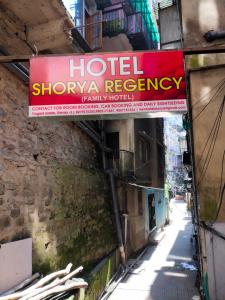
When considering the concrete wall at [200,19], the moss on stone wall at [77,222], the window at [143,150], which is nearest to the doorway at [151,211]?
the window at [143,150]

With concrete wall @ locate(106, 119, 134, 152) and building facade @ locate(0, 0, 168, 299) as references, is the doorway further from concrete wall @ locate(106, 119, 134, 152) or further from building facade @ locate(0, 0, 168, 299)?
concrete wall @ locate(106, 119, 134, 152)

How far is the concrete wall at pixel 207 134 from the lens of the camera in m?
6.40

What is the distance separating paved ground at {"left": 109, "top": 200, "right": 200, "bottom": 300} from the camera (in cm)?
902

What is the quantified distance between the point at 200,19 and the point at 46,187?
558 cm

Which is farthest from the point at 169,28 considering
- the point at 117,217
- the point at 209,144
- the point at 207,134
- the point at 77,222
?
the point at 117,217

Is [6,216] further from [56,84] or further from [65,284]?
[56,84]

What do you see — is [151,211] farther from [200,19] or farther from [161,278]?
[200,19]

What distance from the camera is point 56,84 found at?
436 cm

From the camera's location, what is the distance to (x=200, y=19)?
25.0 feet

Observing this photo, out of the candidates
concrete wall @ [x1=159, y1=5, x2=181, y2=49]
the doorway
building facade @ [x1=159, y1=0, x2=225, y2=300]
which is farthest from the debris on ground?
the doorway

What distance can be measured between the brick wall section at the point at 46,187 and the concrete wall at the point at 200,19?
3.99m

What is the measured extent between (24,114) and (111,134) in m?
7.95

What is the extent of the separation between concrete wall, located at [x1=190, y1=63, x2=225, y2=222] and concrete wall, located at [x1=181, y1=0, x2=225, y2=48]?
3.71 ft

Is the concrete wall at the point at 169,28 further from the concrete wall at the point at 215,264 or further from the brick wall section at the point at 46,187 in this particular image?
the concrete wall at the point at 215,264
